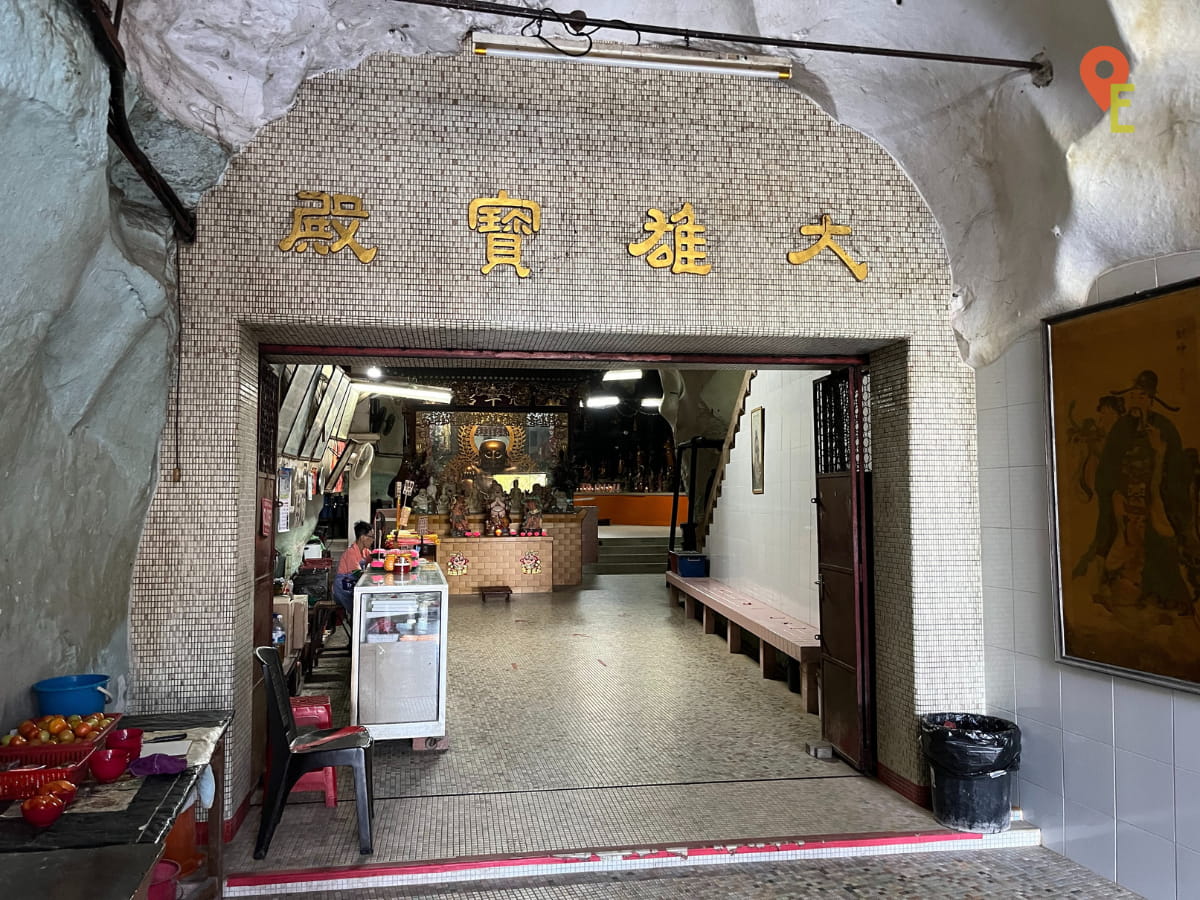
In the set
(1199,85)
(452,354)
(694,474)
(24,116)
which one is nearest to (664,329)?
(452,354)

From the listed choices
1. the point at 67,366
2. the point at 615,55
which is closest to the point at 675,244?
the point at 615,55

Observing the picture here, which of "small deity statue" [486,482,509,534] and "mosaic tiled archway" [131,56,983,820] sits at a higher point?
"mosaic tiled archway" [131,56,983,820]

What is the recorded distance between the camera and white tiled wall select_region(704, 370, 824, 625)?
261 inches

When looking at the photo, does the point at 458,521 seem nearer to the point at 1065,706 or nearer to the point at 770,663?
the point at 770,663

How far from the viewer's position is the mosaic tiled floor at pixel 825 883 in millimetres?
3383

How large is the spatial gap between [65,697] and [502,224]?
2.72 m

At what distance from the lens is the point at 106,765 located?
2.63 m

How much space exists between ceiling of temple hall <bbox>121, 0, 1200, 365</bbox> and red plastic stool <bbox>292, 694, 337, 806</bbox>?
3096mm

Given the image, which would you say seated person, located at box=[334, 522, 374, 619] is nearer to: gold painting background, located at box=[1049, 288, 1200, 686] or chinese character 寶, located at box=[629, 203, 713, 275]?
chinese character 寶, located at box=[629, 203, 713, 275]

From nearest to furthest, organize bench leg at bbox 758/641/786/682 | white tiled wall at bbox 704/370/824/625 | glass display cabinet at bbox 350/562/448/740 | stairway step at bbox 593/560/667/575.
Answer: glass display cabinet at bbox 350/562/448/740 → white tiled wall at bbox 704/370/824/625 → bench leg at bbox 758/641/786/682 → stairway step at bbox 593/560/667/575

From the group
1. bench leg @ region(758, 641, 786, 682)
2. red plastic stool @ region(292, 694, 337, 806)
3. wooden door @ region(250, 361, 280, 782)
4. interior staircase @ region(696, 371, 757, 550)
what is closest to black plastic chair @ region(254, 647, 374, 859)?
red plastic stool @ region(292, 694, 337, 806)

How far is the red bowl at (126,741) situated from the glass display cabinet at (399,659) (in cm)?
211

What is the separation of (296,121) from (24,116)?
194 cm

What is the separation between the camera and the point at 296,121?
12.8 feet
